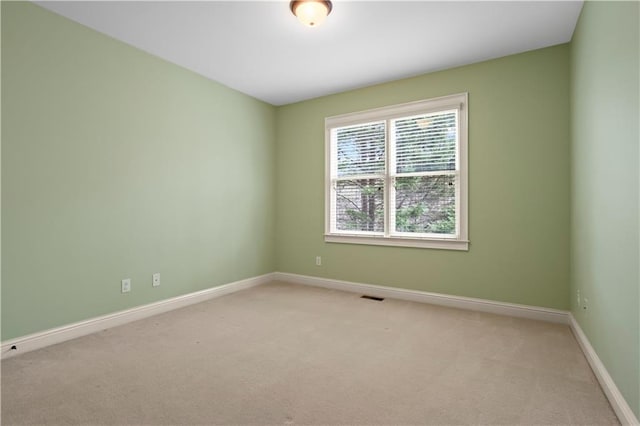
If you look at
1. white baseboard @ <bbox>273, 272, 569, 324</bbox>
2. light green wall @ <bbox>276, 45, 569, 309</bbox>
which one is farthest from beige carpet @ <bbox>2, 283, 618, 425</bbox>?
light green wall @ <bbox>276, 45, 569, 309</bbox>

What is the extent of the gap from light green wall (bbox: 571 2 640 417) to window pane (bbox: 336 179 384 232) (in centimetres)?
207

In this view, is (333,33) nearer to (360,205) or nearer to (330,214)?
(360,205)

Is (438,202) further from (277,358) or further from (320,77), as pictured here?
(277,358)

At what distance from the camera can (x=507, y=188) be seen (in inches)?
136

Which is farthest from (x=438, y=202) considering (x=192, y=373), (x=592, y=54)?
(x=192, y=373)

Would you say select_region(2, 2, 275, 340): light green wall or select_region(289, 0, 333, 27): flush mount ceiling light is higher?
select_region(289, 0, 333, 27): flush mount ceiling light

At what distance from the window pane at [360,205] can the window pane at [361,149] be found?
0.53 ft

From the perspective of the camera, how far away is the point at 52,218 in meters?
2.68

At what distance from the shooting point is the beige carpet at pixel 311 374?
1.76 meters

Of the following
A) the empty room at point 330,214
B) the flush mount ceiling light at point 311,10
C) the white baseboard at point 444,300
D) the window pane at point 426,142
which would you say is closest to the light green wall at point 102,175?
the empty room at point 330,214

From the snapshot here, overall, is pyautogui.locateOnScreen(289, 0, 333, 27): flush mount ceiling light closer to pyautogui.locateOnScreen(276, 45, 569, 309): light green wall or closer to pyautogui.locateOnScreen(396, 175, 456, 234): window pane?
pyautogui.locateOnScreen(276, 45, 569, 309): light green wall

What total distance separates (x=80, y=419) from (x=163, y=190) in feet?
7.56

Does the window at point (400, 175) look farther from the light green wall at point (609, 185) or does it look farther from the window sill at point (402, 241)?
the light green wall at point (609, 185)

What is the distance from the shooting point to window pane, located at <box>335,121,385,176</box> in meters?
4.30
